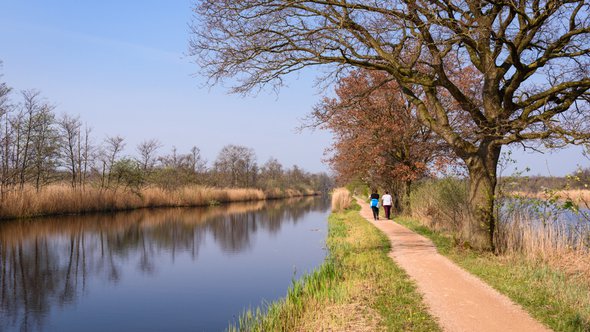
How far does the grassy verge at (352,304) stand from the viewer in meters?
6.34

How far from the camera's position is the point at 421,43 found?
1099 cm

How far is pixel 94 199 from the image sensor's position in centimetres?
3328

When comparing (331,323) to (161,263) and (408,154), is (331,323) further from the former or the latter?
(408,154)

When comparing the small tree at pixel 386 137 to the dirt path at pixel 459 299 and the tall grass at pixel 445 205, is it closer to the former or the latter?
the tall grass at pixel 445 205

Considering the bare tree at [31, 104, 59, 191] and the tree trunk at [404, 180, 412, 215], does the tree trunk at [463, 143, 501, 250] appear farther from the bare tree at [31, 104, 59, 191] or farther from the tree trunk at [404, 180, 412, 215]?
the bare tree at [31, 104, 59, 191]

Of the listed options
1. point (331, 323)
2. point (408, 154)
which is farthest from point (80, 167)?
point (331, 323)

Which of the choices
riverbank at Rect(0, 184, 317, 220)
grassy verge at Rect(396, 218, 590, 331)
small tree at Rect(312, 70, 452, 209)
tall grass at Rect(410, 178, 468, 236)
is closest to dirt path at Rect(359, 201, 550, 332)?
grassy verge at Rect(396, 218, 590, 331)

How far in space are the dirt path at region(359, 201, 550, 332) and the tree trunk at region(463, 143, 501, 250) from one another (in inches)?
46.7

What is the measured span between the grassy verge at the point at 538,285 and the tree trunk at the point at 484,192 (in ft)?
1.55

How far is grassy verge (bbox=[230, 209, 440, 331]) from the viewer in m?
6.34

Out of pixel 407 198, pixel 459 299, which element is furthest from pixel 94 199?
pixel 459 299

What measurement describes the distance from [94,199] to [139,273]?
21.4 m

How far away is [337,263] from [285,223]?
2070cm

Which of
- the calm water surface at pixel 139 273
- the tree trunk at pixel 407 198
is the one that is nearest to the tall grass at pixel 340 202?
the calm water surface at pixel 139 273
